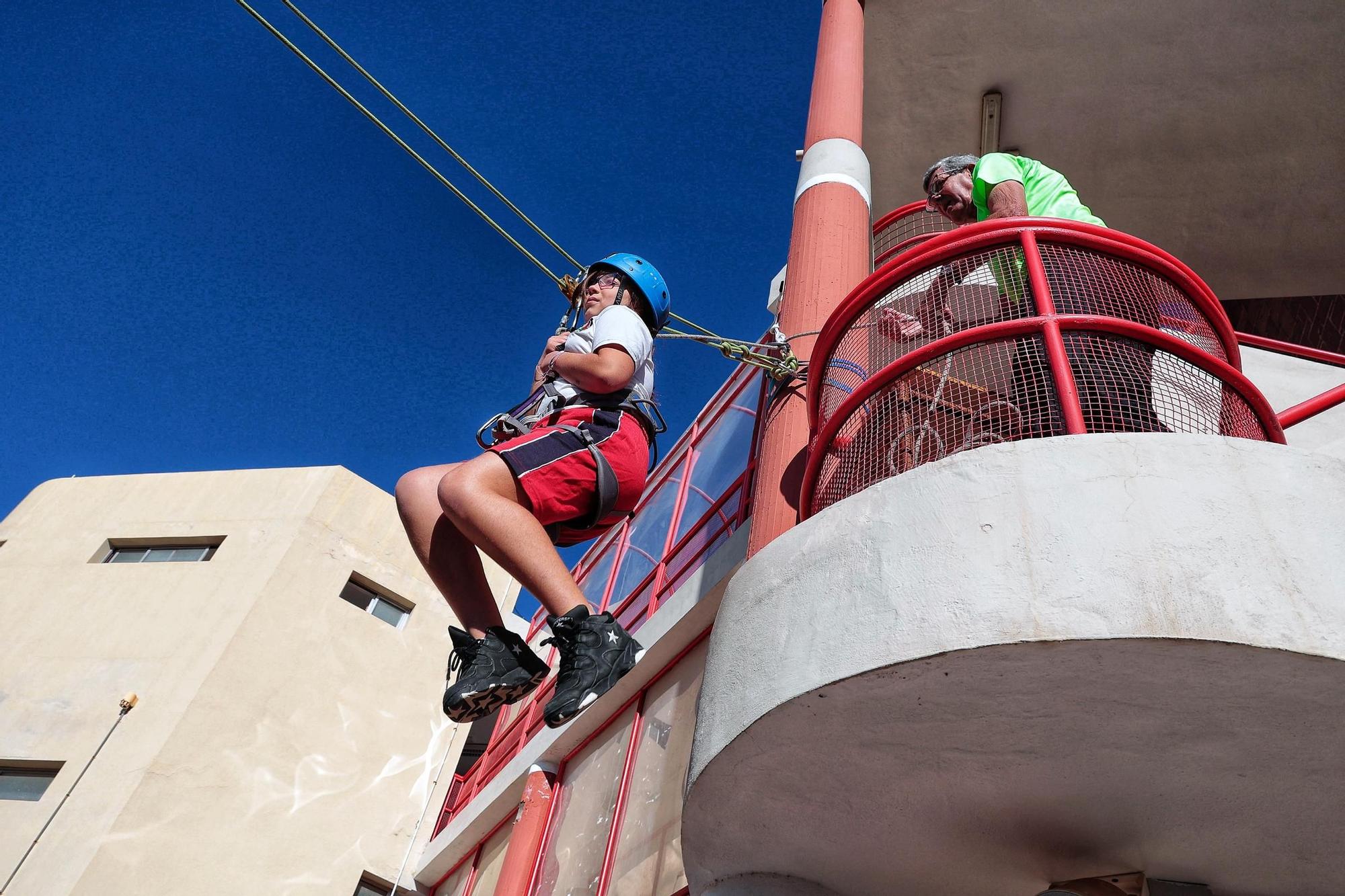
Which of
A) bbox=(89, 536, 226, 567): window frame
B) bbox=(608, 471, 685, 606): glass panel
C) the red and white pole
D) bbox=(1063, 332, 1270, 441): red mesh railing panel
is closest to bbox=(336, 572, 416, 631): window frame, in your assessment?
bbox=(89, 536, 226, 567): window frame

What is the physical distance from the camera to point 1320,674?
281 centimetres

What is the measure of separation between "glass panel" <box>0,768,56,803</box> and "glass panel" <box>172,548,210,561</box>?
11.7 feet

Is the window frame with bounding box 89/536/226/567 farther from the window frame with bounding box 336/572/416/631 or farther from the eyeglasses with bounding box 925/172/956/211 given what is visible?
the eyeglasses with bounding box 925/172/956/211

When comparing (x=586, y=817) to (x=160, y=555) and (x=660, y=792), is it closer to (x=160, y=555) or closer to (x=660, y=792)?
(x=660, y=792)

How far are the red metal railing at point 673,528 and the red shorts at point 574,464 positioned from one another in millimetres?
2495

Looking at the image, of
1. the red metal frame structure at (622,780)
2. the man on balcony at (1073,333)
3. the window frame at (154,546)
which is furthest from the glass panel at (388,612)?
the man on balcony at (1073,333)

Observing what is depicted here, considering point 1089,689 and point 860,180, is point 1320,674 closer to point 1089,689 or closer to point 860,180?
point 1089,689

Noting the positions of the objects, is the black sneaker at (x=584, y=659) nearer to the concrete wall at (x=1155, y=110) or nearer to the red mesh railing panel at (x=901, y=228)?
the red mesh railing panel at (x=901, y=228)

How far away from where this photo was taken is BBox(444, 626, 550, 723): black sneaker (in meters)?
4.10

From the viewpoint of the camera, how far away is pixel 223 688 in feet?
46.2

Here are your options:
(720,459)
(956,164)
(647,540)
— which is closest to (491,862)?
(647,540)

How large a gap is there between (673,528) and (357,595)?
28.5ft

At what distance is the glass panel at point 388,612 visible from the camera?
1648cm

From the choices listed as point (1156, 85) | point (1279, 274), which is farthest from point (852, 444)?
point (1279, 274)
